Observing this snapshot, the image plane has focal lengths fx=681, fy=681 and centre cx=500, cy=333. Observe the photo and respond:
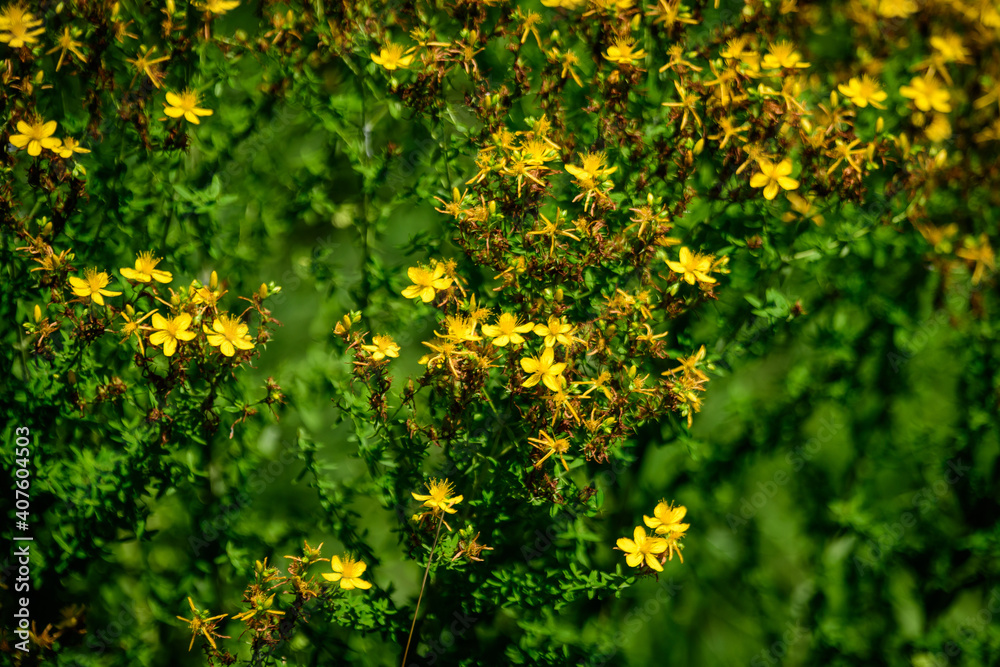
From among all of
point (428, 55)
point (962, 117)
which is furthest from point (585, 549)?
point (962, 117)

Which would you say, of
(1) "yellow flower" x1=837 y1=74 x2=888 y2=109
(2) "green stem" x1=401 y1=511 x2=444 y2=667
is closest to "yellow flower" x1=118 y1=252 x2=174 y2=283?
(2) "green stem" x1=401 y1=511 x2=444 y2=667

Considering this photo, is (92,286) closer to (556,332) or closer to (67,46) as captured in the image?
(67,46)

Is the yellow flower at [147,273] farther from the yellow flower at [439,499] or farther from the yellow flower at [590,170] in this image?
the yellow flower at [590,170]

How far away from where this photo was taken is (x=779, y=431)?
2838 millimetres

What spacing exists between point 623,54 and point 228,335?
5.45ft

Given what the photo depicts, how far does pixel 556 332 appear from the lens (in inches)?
85.2

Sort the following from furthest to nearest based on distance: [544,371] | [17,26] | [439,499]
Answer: [17,26] < [439,499] < [544,371]

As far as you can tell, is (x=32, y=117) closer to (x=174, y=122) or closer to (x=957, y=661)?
(x=174, y=122)

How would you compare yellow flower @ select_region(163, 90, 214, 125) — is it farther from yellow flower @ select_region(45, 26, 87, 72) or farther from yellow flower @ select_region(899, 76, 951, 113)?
yellow flower @ select_region(899, 76, 951, 113)

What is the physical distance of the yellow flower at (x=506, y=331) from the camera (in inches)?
84.3

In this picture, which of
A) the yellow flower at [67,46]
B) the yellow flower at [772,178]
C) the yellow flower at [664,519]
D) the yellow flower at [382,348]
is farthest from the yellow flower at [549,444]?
the yellow flower at [67,46]

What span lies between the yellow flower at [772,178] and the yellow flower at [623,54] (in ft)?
1.86

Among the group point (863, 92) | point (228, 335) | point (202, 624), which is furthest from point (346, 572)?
point (863, 92)

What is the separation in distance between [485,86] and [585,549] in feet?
5.78
